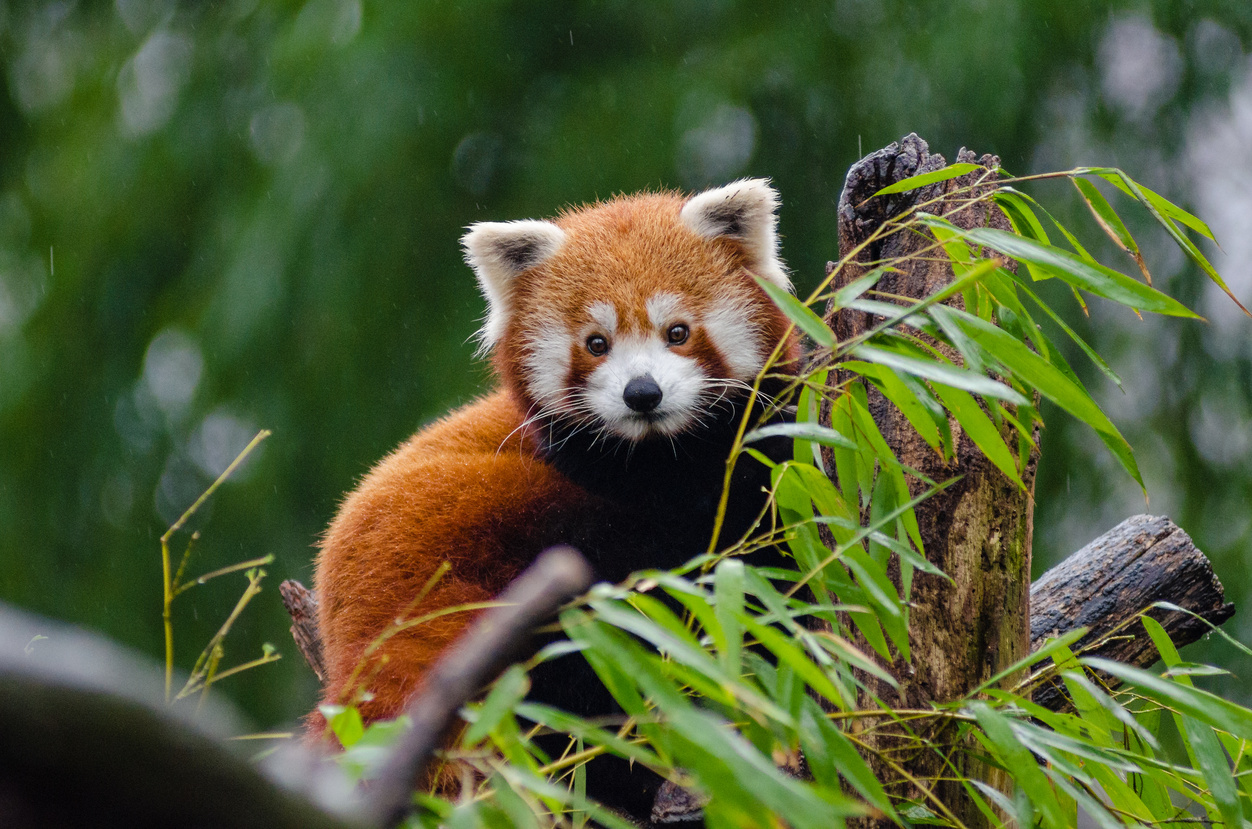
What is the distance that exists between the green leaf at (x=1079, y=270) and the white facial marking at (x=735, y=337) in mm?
657

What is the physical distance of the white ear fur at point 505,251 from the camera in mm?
1762

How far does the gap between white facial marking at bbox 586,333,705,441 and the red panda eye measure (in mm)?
22

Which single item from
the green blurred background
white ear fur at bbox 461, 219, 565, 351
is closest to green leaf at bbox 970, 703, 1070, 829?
white ear fur at bbox 461, 219, 565, 351

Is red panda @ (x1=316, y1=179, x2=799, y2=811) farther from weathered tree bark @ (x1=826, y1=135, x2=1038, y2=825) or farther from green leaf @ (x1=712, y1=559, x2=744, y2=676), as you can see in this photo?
green leaf @ (x1=712, y1=559, x2=744, y2=676)

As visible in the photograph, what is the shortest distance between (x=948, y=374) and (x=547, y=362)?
93 cm

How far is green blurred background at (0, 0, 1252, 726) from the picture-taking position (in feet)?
9.34

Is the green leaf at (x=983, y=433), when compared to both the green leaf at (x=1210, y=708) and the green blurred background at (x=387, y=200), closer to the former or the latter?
the green leaf at (x=1210, y=708)

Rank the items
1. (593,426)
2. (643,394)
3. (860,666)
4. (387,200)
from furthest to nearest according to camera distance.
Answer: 1. (387,200)
2. (593,426)
3. (643,394)
4. (860,666)

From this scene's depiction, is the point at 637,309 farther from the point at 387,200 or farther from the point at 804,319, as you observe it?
the point at 387,200

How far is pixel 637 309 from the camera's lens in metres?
1.60

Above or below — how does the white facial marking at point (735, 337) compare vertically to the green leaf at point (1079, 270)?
below

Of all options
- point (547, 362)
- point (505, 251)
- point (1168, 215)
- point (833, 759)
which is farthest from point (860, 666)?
point (505, 251)

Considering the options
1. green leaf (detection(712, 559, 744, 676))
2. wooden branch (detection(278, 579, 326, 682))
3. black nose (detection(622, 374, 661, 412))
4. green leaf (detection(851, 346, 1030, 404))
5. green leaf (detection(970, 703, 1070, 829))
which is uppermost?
green leaf (detection(851, 346, 1030, 404))

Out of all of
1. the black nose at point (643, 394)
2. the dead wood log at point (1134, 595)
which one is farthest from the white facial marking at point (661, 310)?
the dead wood log at point (1134, 595)
